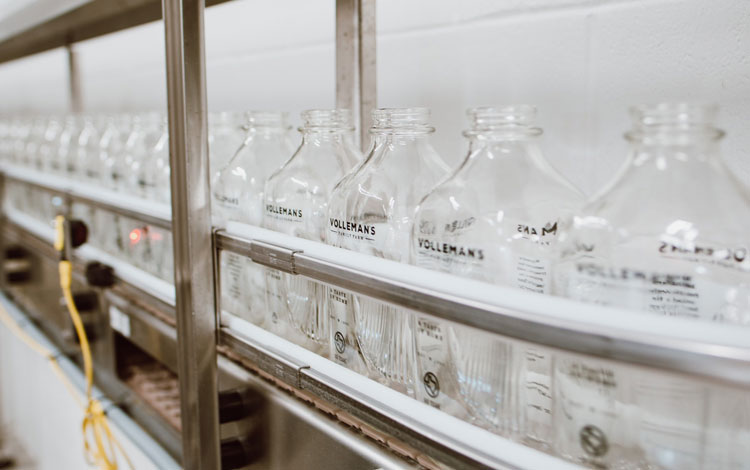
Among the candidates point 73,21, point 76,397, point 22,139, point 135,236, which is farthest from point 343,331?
point 22,139

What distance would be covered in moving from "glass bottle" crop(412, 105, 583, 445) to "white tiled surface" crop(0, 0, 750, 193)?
30cm

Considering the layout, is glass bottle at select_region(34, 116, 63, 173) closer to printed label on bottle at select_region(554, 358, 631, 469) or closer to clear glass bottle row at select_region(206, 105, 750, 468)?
clear glass bottle row at select_region(206, 105, 750, 468)

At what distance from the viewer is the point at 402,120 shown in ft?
2.58

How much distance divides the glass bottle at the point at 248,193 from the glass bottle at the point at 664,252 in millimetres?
598

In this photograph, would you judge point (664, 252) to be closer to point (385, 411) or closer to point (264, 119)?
point (385, 411)

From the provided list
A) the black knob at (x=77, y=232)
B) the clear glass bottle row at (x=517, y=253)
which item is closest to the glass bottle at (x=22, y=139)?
the black knob at (x=77, y=232)

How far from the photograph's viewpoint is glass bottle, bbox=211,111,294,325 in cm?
104

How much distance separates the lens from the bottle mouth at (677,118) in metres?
0.51

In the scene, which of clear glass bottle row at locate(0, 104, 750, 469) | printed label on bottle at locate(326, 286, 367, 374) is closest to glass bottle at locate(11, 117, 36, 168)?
clear glass bottle row at locate(0, 104, 750, 469)

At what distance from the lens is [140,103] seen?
2525 millimetres

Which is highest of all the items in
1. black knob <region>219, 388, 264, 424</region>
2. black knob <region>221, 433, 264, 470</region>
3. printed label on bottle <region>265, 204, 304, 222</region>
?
printed label on bottle <region>265, 204, 304, 222</region>

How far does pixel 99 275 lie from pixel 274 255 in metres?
0.84

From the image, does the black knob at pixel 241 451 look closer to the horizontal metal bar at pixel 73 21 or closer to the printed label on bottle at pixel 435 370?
the printed label on bottle at pixel 435 370

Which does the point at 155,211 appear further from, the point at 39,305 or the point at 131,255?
the point at 39,305
